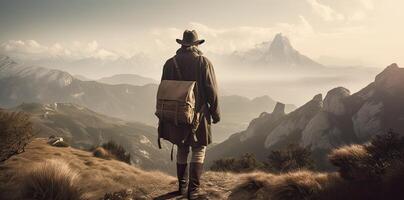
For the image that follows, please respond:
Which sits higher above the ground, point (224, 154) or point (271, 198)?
point (271, 198)

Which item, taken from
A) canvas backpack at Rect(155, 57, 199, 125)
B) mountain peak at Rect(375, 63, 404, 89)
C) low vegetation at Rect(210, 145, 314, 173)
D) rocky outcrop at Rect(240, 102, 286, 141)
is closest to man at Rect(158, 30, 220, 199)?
canvas backpack at Rect(155, 57, 199, 125)

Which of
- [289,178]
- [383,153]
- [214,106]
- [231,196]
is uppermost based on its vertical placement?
[214,106]

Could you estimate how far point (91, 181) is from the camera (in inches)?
357

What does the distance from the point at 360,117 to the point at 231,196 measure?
132 m

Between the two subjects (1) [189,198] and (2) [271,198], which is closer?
(2) [271,198]

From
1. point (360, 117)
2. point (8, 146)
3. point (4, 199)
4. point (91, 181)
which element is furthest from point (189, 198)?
point (360, 117)

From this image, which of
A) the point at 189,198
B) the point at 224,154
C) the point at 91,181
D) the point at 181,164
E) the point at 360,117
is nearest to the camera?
the point at 189,198

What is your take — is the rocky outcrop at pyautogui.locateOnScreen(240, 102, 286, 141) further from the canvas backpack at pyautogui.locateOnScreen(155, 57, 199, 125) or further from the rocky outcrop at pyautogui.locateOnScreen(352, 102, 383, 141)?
the canvas backpack at pyautogui.locateOnScreen(155, 57, 199, 125)

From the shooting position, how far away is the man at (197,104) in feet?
24.9

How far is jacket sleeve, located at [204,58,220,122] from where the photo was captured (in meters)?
7.52

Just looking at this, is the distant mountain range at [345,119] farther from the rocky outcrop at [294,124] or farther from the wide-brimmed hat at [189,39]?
the wide-brimmed hat at [189,39]

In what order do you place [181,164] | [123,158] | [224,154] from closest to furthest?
[181,164]
[123,158]
[224,154]

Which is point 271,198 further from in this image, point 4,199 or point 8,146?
point 8,146

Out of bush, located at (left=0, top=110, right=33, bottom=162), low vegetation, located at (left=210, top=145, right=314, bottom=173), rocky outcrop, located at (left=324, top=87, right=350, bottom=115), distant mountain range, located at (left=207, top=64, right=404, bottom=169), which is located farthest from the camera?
rocky outcrop, located at (left=324, top=87, right=350, bottom=115)
